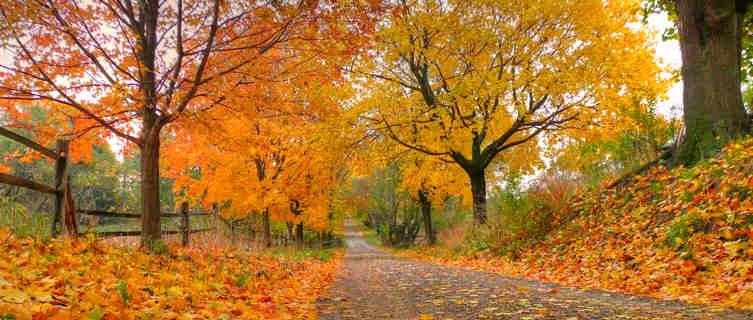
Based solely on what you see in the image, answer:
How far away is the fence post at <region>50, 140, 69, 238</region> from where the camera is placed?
5.64 metres

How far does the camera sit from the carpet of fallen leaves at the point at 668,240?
153 inches

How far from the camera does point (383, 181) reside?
2406 centimetres

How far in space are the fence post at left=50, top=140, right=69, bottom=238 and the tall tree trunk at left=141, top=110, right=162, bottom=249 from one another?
1094 millimetres

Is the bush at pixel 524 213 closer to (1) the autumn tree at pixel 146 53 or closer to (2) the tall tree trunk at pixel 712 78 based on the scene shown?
(2) the tall tree trunk at pixel 712 78

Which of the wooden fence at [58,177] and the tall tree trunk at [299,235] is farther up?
the wooden fence at [58,177]

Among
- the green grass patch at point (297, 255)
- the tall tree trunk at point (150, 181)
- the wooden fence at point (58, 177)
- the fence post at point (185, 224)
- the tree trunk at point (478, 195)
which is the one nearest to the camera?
the wooden fence at point (58, 177)

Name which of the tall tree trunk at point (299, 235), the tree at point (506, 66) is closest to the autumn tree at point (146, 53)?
the tree at point (506, 66)

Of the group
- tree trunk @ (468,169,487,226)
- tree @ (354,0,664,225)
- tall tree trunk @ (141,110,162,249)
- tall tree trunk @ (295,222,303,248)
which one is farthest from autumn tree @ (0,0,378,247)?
tall tree trunk @ (295,222,303,248)

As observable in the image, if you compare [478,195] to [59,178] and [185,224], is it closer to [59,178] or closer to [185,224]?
[185,224]

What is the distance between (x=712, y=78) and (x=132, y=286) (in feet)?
30.0

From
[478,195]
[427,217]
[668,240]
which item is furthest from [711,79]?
[427,217]

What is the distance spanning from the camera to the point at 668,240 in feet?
16.3

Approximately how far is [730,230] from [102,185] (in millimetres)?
43077

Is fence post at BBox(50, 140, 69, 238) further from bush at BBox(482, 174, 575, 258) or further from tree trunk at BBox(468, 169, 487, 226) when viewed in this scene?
tree trunk at BBox(468, 169, 487, 226)
